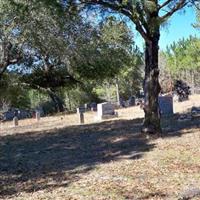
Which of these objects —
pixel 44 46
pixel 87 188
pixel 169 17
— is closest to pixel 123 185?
pixel 87 188

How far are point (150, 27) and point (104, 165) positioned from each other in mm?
4641

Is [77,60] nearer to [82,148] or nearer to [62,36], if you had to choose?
[62,36]

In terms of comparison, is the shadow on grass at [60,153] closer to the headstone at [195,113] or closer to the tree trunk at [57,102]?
the headstone at [195,113]

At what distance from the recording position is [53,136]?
53.2 ft

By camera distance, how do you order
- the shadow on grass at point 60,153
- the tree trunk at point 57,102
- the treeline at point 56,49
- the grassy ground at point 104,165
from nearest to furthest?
the grassy ground at point 104,165 → the shadow on grass at point 60,153 → the treeline at point 56,49 → the tree trunk at point 57,102

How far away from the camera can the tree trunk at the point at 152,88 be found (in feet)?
45.6

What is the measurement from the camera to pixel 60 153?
1262cm

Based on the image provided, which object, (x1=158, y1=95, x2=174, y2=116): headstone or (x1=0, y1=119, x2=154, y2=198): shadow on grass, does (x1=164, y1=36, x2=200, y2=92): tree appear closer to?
(x1=158, y1=95, x2=174, y2=116): headstone

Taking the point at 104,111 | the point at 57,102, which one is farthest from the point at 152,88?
the point at 57,102

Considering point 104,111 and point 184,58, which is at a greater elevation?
Answer: point 184,58

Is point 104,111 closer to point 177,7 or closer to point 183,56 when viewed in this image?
point 177,7

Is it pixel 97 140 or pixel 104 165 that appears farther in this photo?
pixel 97 140

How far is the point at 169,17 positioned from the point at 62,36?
27.5ft

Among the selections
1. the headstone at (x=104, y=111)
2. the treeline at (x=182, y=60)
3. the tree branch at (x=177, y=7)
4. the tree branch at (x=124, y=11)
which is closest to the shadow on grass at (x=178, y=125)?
the tree branch at (x=124, y=11)
